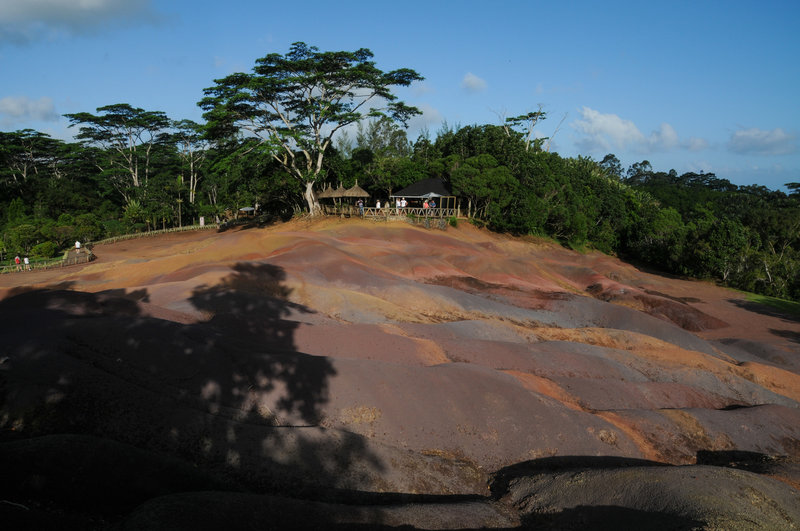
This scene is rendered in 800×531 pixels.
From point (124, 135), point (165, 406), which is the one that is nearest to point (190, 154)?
point (124, 135)

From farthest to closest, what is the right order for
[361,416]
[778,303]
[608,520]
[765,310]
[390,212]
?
1. [390,212]
2. [778,303]
3. [765,310]
4. [361,416]
5. [608,520]

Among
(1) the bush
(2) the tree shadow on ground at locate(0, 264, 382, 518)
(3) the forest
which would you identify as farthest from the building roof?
(2) the tree shadow on ground at locate(0, 264, 382, 518)

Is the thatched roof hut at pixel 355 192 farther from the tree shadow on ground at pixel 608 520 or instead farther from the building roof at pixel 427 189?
the tree shadow on ground at pixel 608 520

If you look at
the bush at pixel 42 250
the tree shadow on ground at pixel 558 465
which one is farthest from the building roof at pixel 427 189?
the tree shadow on ground at pixel 558 465

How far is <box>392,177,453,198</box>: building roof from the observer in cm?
4433

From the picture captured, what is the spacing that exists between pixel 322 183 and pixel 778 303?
37.1 m

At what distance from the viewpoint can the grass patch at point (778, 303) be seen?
29.8 meters

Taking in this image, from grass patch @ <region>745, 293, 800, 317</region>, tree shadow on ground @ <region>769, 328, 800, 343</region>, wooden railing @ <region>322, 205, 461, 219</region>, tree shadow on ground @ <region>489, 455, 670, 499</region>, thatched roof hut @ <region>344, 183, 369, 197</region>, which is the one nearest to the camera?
tree shadow on ground @ <region>489, 455, 670, 499</region>

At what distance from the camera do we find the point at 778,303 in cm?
3164

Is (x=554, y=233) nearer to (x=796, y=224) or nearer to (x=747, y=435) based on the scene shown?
(x=796, y=224)

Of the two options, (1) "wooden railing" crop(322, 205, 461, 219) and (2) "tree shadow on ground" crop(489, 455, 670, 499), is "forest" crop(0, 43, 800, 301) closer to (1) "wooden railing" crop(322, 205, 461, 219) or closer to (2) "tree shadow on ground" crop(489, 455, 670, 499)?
(1) "wooden railing" crop(322, 205, 461, 219)

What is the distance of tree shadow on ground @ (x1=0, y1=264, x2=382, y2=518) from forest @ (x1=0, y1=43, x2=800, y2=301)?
28263 mm

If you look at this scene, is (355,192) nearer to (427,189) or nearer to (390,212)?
(390,212)

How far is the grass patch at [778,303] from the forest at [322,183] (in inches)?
109
